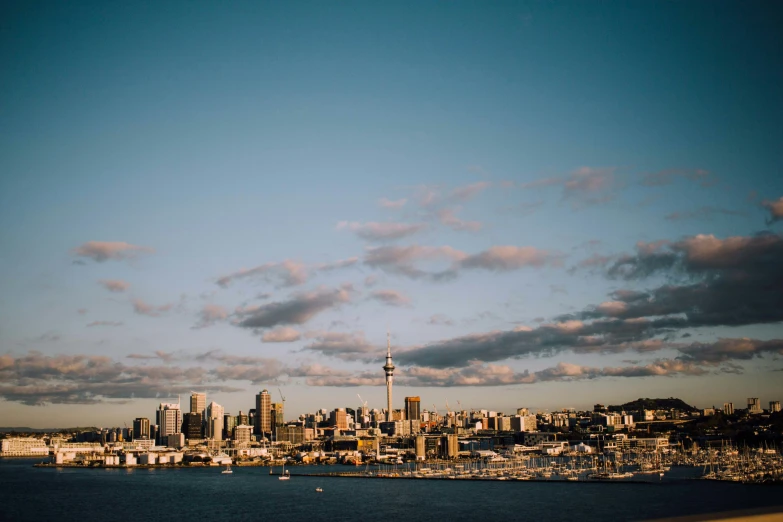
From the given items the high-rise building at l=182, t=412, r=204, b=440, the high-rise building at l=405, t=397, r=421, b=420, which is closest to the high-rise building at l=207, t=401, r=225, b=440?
the high-rise building at l=182, t=412, r=204, b=440

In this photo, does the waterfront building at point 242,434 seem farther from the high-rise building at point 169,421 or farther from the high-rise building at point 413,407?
the high-rise building at point 413,407

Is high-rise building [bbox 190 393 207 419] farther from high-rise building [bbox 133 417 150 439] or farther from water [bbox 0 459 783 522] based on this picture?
water [bbox 0 459 783 522]

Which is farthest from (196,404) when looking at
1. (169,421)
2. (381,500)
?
(381,500)

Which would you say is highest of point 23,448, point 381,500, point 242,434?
point 381,500

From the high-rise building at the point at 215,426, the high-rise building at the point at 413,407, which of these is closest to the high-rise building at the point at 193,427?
the high-rise building at the point at 215,426

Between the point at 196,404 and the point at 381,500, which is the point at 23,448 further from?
the point at 381,500

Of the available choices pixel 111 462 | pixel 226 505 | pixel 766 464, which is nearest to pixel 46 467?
pixel 111 462
